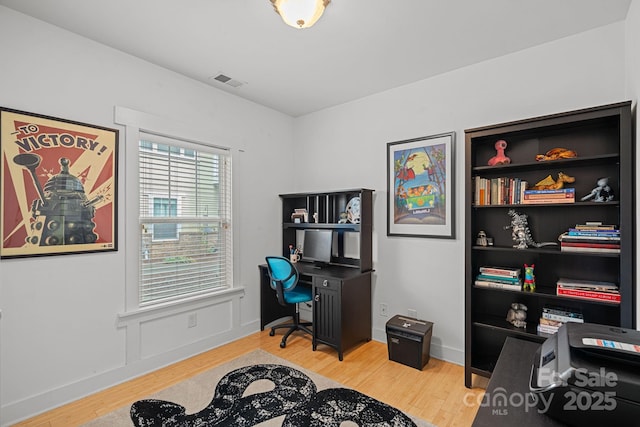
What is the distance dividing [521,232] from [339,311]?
1.66 meters

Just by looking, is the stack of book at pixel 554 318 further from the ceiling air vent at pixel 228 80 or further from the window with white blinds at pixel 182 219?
the ceiling air vent at pixel 228 80

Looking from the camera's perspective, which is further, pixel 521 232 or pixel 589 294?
pixel 521 232

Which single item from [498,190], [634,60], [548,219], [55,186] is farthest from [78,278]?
[634,60]

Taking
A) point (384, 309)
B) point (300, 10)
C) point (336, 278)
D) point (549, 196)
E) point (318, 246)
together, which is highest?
point (300, 10)

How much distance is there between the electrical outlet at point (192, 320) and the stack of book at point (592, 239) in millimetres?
3116

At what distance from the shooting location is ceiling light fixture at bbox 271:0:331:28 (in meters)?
1.68

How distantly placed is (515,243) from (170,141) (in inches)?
123

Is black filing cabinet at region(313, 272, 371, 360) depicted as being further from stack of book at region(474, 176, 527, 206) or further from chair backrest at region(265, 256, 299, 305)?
stack of book at region(474, 176, 527, 206)

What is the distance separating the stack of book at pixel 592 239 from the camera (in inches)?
75.6

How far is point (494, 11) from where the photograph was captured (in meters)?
1.99

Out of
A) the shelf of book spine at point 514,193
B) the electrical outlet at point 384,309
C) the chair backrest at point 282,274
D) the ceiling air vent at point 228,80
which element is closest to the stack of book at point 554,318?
the shelf of book spine at point 514,193

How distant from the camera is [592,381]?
83 centimetres

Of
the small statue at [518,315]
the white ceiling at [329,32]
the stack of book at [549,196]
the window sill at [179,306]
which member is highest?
the white ceiling at [329,32]

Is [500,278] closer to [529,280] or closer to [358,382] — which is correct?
[529,280]
